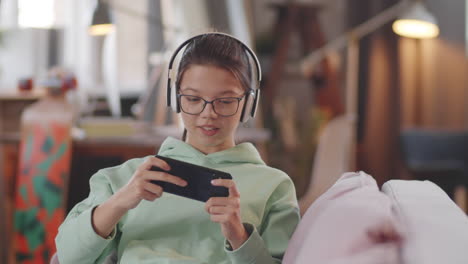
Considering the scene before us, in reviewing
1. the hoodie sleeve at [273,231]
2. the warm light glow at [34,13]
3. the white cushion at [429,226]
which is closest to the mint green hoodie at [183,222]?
the hoodie sleeve at [273,231]

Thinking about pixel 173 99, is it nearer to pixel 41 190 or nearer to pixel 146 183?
pixel 146 183

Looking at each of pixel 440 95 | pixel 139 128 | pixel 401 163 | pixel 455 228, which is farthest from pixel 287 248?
pixel 440 95

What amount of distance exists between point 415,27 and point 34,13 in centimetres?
310

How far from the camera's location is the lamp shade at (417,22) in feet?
11.7

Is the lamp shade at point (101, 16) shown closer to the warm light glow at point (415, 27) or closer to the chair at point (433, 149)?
the warm light glow at point (415, 27)

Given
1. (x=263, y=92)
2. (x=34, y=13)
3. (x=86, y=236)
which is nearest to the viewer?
(x=86, y=236)

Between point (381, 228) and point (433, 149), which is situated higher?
point (381, 228)

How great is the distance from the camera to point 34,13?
539 cm

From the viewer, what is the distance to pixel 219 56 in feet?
3.80

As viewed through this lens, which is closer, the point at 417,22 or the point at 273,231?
the point at 273,231

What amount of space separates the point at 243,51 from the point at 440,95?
5595mm

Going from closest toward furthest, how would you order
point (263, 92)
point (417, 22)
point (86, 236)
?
point (86, 236), point (417, 22), point (263, 92)

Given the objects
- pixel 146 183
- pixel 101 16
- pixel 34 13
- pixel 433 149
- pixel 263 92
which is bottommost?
pixel 433 149

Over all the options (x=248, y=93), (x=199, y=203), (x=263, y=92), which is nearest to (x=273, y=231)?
(x=199, y=203)
